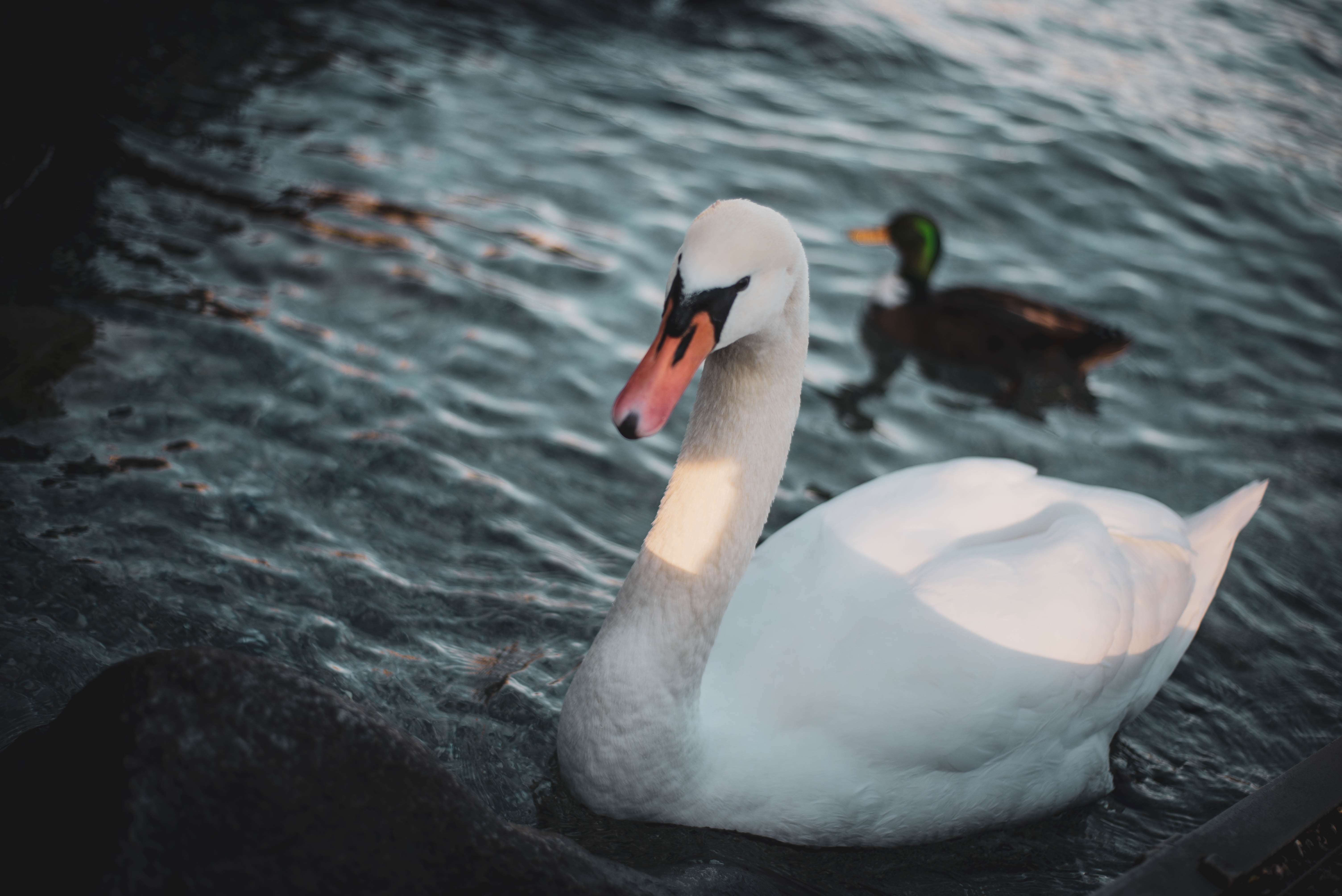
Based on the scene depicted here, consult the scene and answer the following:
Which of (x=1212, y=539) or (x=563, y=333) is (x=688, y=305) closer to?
(x=1212, y=539)

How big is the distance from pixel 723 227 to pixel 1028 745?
5.93ft

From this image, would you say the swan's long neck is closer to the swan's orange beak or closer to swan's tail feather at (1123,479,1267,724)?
the swan's orange beak

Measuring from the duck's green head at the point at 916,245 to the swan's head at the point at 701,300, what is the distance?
414 centimetres

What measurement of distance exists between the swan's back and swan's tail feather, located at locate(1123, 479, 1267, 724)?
13 centimetres

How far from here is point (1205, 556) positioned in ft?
12.9

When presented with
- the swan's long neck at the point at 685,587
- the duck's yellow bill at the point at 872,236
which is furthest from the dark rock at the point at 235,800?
the duck's yellow bill at the point at 872,236

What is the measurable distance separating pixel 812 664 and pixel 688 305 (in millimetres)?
1147

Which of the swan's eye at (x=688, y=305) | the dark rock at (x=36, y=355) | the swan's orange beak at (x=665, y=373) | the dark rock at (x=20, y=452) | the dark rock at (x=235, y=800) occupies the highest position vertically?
the swan's eye at (x=688, y=305)

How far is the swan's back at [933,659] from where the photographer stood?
117 inches

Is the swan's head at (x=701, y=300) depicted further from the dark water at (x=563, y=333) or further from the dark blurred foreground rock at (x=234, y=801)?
the dark water at (x=563, y=333)

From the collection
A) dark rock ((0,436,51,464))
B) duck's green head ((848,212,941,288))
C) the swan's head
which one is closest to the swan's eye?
the swan's head

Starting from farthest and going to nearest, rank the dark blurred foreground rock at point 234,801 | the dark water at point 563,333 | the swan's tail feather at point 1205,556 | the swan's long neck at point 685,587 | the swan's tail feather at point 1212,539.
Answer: the swan's tail feather at point 1212,539
the swan's tail feather at point 1205,556
the dark water at point 563,333
the swan's long neck at point 685,587
the dark blurred foreground rock at point 234,801

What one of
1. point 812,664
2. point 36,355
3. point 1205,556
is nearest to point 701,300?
point 812,664

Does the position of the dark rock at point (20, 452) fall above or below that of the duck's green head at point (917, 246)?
below
